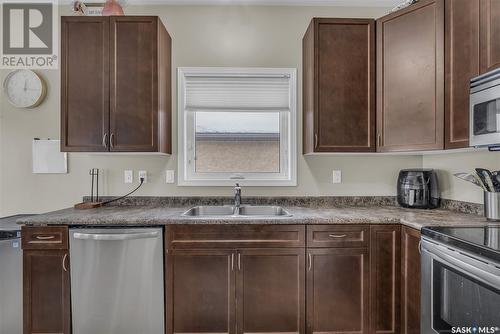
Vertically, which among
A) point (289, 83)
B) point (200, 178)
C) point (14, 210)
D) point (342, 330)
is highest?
point (289, 83)

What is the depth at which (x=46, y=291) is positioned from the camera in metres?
1.86

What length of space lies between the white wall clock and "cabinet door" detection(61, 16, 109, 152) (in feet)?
1.96

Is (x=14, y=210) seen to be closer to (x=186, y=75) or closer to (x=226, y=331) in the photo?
(x=186, y=75)

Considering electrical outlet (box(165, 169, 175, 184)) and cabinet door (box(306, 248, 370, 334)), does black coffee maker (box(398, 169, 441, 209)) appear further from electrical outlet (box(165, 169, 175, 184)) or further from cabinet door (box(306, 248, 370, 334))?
electrical outlet (box(165, 169, 175, 184))

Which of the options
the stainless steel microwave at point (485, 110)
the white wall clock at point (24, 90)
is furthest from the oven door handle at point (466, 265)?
the white wall clock at point (24, 90)

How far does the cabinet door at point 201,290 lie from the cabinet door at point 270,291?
82 millimetres

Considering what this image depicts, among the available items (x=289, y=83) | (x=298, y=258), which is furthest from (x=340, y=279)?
(x=289, y=83)

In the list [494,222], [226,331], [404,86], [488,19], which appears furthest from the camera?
[404,86]

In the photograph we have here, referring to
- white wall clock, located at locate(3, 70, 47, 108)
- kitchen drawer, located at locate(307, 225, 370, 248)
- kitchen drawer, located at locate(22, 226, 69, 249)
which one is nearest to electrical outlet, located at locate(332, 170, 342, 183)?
kitchen drawer, located at locate(307, 225, 370, 248)

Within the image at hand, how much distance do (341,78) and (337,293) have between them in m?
1.62

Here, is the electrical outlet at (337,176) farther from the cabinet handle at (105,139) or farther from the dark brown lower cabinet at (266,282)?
the cabinet handle at (105,139)

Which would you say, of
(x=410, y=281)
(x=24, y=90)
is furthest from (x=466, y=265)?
(x=24, y=90)

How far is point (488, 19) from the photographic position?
1.57 metres

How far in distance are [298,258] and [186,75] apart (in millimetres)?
1855
